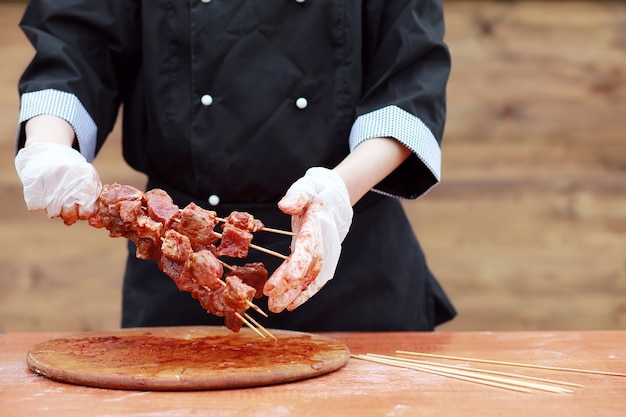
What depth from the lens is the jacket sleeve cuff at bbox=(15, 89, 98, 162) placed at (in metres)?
2.14

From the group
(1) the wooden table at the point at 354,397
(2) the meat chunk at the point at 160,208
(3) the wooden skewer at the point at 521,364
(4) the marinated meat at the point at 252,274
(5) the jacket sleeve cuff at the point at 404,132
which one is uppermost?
(5) the jacket sleeve cuff at the point at 404,132

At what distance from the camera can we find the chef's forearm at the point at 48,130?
2068 millimetres

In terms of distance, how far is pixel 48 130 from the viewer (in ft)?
6.86

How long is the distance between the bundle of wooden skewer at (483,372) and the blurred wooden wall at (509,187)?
182 cm

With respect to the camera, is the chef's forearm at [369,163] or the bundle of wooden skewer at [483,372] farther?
the chef's forearm at [369,163]

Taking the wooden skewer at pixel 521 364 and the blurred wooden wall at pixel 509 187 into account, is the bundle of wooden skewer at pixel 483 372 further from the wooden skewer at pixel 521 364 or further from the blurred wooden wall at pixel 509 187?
the blurred wooden wall at pixel 509 187

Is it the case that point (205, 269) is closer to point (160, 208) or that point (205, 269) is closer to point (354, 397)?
point (160, 208)

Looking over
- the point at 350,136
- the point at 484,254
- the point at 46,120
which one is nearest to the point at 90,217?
the point at 46,120

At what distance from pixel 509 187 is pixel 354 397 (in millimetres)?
2247

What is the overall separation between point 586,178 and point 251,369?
241cm

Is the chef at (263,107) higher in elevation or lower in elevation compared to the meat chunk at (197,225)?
higher

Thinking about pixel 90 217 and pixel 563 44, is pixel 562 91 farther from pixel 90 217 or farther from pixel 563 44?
pixel 90 217

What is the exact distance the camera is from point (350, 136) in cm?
221

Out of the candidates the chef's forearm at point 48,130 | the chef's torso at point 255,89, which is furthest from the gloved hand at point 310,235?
the chef's forearm at point 48,130
